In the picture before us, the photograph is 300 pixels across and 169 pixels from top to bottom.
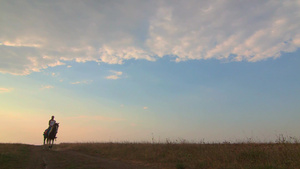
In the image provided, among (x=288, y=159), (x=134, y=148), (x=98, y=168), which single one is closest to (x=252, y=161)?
(x=288, y=159)

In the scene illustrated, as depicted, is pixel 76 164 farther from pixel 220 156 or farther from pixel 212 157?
pixel 220 156

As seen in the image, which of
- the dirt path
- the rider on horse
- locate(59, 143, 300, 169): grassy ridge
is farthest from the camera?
the rider on horse

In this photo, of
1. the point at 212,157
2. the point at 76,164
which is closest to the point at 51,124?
the point at 76,164

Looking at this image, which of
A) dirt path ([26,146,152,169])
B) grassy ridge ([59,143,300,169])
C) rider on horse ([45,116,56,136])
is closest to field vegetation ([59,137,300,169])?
grassy ridge ([59,143,300,169])

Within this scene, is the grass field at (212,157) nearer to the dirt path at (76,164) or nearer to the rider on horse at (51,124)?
the dirt path at (76,164)

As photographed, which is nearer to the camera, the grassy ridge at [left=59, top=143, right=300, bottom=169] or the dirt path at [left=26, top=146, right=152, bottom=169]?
the grassy ridge at [left=59, top=143, right=300, bottom=169]

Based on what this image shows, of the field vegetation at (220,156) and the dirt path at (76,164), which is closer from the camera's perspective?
the field vegetation at (220,156)

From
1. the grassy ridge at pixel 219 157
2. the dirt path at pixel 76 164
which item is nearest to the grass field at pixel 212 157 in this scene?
the grassy ridge at pixel 219 157

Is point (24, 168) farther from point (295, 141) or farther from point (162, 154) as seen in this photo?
point (295, 141)

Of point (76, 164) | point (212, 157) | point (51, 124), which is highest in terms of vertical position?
point (51, 124)

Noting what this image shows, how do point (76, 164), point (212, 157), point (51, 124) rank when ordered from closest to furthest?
Answer: point (76, 164) < point (212, 157) < point (51, 124)

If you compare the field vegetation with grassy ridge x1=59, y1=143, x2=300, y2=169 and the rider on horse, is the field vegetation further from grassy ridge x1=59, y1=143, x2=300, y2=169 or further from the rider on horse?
the rider on horse

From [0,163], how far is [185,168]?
1011cm

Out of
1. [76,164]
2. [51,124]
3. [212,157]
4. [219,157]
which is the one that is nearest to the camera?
[76,164]
